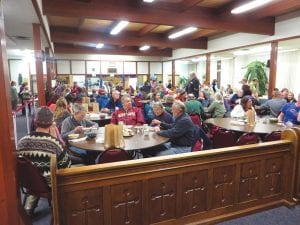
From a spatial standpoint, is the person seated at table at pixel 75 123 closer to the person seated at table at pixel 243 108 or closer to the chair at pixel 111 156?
the chair at pixel 111 156

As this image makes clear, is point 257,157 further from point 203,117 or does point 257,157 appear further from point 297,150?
point 203,117

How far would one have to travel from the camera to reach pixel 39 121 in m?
2.19

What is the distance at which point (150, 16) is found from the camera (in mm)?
5164

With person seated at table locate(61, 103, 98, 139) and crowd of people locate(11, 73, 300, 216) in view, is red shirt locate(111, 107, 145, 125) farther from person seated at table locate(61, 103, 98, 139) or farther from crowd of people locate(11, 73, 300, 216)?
person seated at table locate(61, 103, 98, 139)

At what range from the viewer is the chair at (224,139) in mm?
3418

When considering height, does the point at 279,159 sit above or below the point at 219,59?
below

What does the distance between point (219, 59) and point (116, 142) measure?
43.6 ft

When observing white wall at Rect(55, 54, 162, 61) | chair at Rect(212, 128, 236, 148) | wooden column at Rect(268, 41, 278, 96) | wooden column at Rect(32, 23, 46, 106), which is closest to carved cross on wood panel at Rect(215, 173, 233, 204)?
chair at Rect(212, 128, 236, 148)

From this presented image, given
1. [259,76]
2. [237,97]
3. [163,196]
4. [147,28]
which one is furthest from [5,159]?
[259,76]

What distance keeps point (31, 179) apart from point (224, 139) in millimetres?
2503

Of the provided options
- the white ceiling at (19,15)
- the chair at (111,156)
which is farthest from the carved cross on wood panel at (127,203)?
the white ceiling at (19,15)

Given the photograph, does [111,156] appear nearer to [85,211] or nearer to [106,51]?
[85,211]

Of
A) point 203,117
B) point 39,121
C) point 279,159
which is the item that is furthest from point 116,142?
point 203,117

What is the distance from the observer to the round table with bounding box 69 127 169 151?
2678 millimetres
